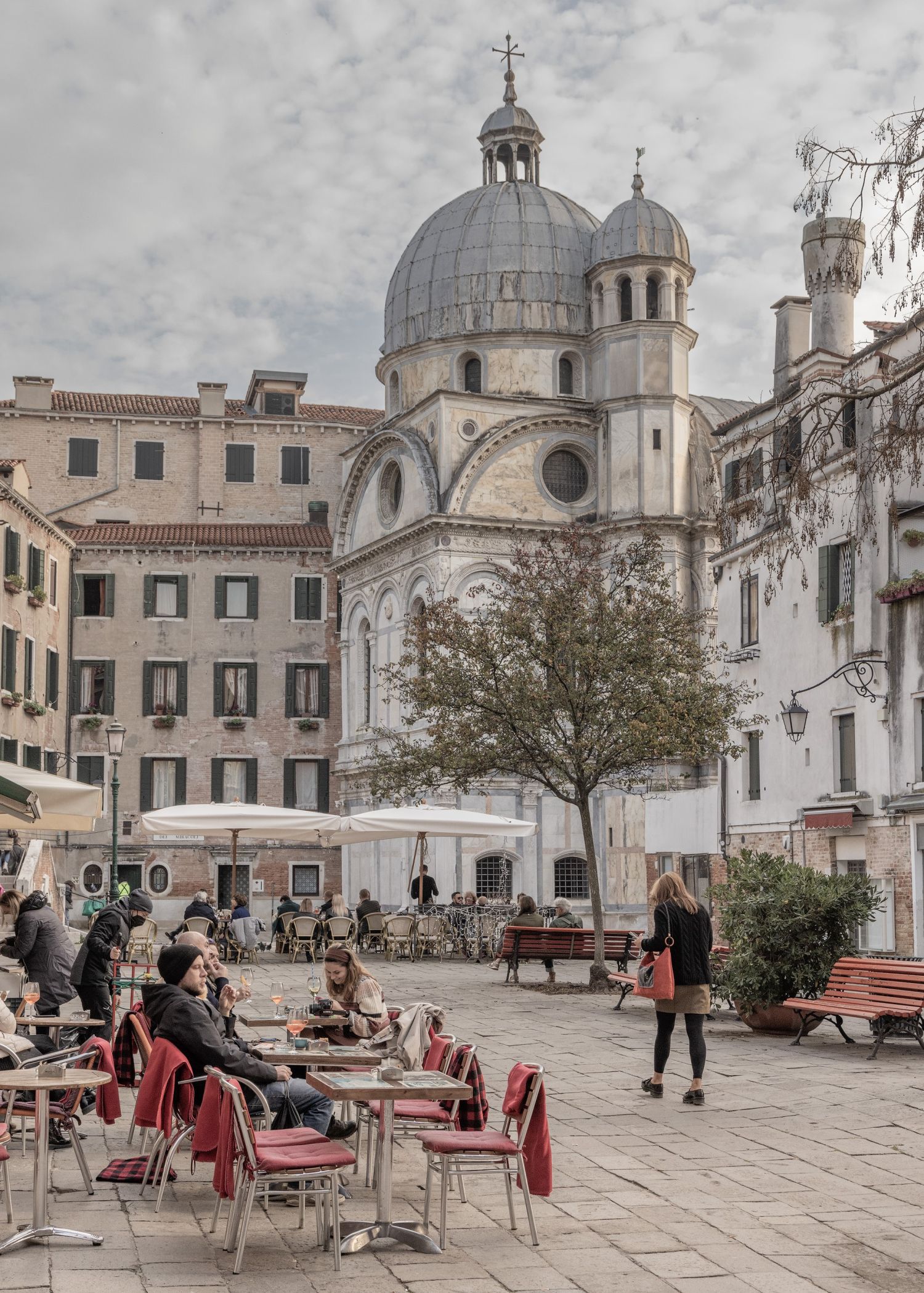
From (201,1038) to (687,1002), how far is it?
478 cm

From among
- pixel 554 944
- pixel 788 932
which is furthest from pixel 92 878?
pixel 788 932

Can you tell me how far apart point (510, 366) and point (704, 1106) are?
37.0 m

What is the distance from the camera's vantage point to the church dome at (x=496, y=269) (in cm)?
4806

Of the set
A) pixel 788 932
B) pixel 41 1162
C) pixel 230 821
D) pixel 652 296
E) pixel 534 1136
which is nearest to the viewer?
pixel 41 1162

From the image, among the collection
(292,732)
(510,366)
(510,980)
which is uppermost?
(510,366)

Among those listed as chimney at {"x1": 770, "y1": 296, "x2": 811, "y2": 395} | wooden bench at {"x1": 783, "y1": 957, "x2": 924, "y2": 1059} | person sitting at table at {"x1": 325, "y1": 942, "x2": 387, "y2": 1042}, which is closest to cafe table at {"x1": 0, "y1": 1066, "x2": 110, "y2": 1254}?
person sitting at table at {"x1": 325, "y1": 942, "x2": 387, "y2": 1042}

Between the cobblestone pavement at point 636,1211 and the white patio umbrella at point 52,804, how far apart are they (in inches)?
92.3

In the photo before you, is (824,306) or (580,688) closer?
(580,688)

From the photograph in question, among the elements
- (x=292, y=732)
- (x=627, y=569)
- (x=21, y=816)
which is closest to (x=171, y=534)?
(x=292, y=732)

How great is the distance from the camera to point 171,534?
50.4 metres

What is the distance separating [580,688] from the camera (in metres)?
22.8

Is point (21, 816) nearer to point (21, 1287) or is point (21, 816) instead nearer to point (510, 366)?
point (21, 1287)

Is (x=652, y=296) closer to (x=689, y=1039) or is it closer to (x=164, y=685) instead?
(x=164, y=685)

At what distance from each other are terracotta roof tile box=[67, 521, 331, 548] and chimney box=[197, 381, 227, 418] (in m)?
5.34
